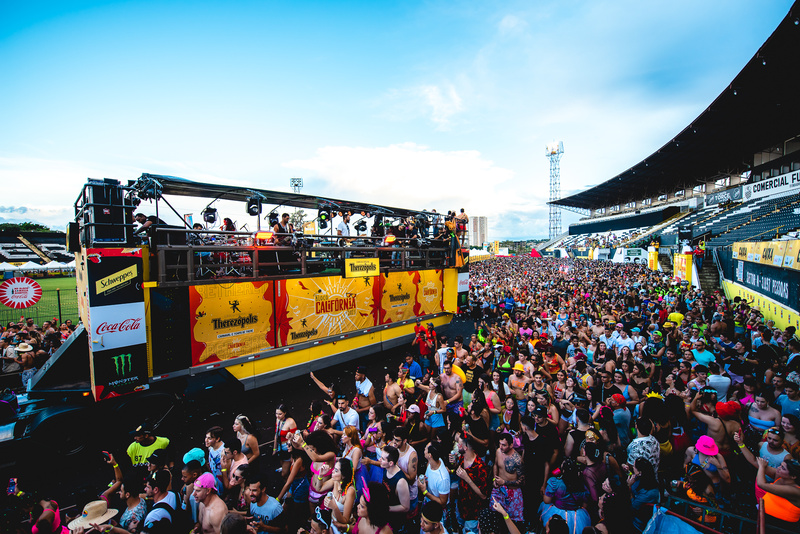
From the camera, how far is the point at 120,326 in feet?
18.7

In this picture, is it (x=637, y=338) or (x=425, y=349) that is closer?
(x=637, y=338)

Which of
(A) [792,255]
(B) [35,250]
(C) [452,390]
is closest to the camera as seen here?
(C) [452,390]

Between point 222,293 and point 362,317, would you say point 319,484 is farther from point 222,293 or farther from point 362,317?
point 362,317

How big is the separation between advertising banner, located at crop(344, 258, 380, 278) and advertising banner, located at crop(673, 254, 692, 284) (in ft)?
66.3

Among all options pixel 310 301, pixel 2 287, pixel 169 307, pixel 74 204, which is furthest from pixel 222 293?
pixel 2 287

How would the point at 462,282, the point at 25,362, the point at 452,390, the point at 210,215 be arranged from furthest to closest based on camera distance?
the point at 462,282, the point at 210,215, the point at 25,362, the point at 452,390

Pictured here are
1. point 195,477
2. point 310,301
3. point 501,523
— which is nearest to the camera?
point 501,523

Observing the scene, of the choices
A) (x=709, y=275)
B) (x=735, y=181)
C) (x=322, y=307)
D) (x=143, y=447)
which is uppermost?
(x=735, y=181)

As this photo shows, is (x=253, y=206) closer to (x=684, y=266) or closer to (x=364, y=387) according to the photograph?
(x=364, y=387)

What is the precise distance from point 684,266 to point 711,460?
22715mm

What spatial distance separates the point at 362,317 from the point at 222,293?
13.5 ft

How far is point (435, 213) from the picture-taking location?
534 inches

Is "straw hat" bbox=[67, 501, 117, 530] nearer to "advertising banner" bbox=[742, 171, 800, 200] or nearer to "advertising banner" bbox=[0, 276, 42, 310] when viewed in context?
"advertising banner" bbox=[0, 276, 42, 310]

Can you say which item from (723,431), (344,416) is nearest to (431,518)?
(344,416)
